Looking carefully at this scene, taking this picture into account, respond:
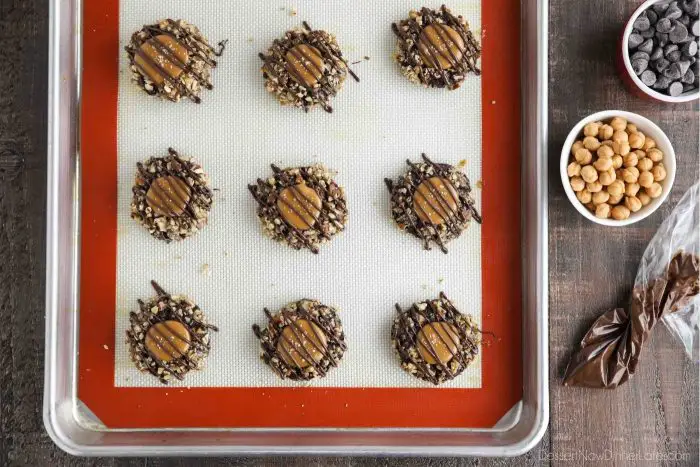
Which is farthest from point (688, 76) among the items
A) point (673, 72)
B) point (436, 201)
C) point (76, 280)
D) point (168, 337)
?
point (76, 280)

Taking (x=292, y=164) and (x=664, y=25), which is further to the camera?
(x=292, y=164)

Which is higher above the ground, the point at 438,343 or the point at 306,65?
the point at 306,65

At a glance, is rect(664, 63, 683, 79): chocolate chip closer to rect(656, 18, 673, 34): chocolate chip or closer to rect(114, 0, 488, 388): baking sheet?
rect(656, 18, 673, 34): chocolate chip

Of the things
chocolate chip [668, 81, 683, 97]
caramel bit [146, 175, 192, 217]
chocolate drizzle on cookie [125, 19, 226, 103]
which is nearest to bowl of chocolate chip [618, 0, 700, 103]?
chocolate chip [668, 81, 683, 97]

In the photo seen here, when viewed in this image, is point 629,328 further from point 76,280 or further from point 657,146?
point 76,280

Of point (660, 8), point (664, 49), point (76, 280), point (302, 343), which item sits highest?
point (660, 8)

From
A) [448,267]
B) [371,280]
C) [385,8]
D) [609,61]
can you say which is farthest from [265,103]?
[609,61]
